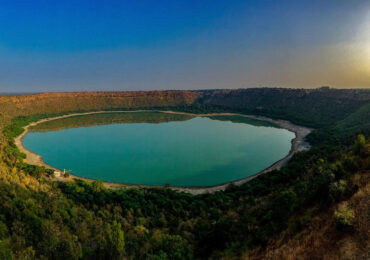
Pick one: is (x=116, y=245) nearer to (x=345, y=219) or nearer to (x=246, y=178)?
(x=345, y=219)

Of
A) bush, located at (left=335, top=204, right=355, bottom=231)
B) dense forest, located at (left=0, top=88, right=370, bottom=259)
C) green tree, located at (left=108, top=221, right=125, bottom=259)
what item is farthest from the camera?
green tree, located at (left=108, top=221, right=125, bottom=259)

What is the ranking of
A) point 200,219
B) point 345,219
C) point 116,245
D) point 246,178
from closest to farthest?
1. point 345,219
2. point 116,245
3. point 200,219
4. point 246,178

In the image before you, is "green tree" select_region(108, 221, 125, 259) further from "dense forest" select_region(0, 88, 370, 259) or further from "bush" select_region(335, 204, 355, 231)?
"bush" select_region(335, 204, 355, 231)

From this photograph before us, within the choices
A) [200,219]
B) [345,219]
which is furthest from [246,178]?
[345,219]

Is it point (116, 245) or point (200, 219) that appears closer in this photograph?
point (116, 245)

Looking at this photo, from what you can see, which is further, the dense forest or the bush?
the dense forest

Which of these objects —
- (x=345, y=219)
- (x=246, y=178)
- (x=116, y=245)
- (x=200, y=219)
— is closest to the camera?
(x=345, y=219)

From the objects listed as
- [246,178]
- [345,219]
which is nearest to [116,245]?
[345,219]

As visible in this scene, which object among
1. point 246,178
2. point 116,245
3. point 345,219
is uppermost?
point 345,219

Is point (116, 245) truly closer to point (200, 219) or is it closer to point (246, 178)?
point (200, 219)

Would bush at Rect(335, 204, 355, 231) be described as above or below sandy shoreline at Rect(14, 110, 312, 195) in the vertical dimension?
above

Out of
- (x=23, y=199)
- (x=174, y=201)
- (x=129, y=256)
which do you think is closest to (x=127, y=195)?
(x=174, y=201)

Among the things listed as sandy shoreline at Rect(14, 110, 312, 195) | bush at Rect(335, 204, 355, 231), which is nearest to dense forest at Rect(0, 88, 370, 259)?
bush at Rect(335, 204, 355, 231)

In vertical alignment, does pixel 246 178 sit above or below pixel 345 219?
below
